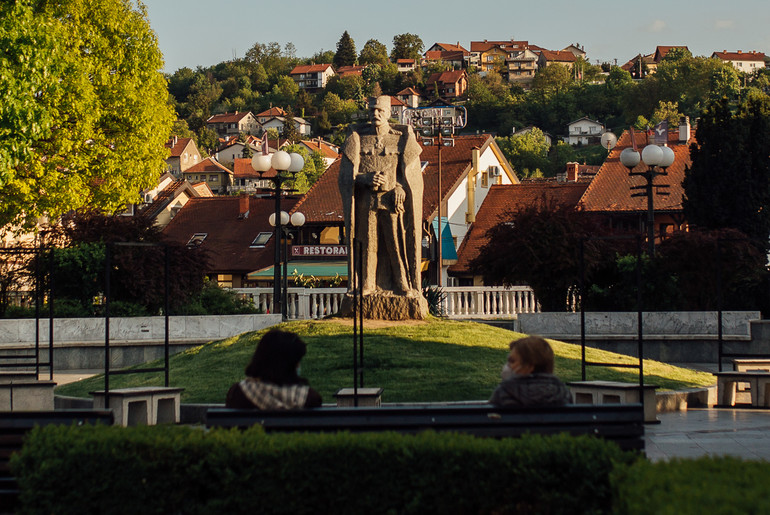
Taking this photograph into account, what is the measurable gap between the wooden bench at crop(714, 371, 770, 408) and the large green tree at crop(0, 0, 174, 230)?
21214mm

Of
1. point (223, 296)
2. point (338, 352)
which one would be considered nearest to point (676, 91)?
point (223, 296)

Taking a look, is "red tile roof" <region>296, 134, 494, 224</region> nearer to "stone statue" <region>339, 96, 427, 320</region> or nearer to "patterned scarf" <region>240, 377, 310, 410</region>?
"stone statue" <region>339, 96, 427, 320</region>

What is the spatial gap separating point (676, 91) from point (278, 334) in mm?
169223

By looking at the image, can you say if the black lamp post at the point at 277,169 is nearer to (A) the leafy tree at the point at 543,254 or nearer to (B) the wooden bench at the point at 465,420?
(A) the leafy tree at the point at 543,254

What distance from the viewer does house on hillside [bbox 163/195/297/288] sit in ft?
186

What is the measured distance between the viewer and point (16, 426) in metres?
7.48

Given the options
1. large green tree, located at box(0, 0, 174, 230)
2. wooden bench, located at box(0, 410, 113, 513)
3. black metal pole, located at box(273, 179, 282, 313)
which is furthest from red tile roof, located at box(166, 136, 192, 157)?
wooden bench, located at box(0, 410, 113, 513)

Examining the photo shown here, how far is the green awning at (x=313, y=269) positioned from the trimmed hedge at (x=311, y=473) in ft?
134

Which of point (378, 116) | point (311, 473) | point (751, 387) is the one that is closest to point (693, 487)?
point (311, 473)

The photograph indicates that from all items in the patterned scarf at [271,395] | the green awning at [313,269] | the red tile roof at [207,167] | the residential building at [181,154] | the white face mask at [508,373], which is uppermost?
the residential building at [181,154]

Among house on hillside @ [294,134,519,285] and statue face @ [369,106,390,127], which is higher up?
house on hillside @ [294,134,519,285]

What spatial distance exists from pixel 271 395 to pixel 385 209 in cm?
984

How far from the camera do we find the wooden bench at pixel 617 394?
12.3 meters

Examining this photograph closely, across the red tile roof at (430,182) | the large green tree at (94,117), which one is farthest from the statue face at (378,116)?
the red tile roof at (430,182)
